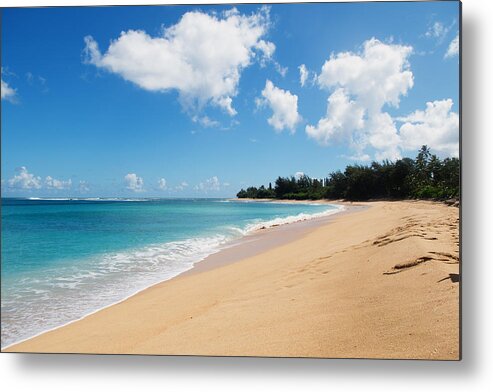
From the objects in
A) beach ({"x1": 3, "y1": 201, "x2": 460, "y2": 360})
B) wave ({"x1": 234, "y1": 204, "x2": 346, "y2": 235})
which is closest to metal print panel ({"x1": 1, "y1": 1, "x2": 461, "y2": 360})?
beach ({"x1": 3, "y1": 201, "x2": 460, "y2": 360})

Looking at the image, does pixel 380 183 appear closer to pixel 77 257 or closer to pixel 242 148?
pixel 242 148

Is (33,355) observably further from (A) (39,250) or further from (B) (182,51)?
(B) (182,51)

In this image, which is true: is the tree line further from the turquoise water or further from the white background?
the turquoise water

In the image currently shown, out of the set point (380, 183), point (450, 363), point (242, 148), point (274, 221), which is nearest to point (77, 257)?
point (242, 148)

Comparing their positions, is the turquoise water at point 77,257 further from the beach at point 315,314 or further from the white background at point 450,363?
the white background at point 450,363

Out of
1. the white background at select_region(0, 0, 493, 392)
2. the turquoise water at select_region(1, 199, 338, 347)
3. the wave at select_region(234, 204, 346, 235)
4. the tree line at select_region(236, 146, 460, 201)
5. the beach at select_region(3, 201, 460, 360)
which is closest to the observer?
the beach at select_region(3, 201, 460, 360)

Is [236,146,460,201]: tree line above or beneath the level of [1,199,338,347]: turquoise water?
above

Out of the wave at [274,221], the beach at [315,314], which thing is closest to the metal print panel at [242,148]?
the beach at [315,314]
